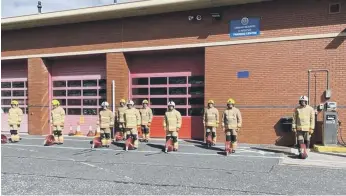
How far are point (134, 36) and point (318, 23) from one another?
270 inches

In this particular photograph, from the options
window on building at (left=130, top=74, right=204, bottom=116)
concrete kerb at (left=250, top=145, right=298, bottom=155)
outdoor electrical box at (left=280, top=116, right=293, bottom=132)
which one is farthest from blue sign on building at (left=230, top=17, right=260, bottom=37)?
concrete kerb at (left=250, top=145, right=298, bottom=155)

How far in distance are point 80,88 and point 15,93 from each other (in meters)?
3.79

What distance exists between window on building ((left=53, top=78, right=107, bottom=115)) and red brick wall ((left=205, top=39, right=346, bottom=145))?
17.0 feet

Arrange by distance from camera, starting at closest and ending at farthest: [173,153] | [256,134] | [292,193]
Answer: [292,193] < [173,153] < [256,134]

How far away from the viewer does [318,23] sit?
1062 cm

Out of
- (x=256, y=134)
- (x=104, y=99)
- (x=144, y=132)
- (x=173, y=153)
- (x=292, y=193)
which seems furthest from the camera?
(x=104, y=99)

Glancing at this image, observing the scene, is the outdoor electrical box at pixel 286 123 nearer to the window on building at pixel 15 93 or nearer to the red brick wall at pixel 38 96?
the red brick wall at pixel 38 96

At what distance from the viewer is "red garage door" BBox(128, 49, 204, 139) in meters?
13.0

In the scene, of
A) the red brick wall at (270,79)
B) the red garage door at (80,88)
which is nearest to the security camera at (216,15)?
the red brick wall at (270,79)

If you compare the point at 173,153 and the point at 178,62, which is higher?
the point at 178,62

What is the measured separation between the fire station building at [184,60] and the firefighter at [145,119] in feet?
2.64

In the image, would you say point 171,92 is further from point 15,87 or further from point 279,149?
point 15,87

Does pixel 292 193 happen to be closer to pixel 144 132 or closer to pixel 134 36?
pixel 144 132

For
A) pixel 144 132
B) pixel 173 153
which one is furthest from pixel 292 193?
pixel 144 132
